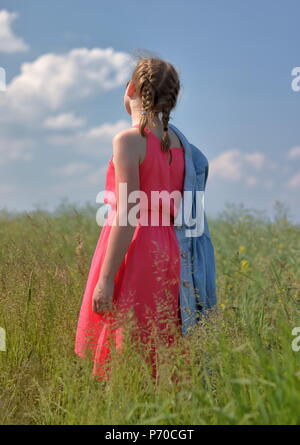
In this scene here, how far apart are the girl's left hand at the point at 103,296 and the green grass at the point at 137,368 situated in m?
0.24

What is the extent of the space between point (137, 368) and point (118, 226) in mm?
577

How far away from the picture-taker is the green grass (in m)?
1.95

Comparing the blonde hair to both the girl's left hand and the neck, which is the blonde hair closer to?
the neck

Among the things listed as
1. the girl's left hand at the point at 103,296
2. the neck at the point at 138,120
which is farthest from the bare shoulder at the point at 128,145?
the girl's left hand at the point at 103,296

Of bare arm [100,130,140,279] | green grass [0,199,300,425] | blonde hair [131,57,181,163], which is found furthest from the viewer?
blonde hair [131,57,181,163]

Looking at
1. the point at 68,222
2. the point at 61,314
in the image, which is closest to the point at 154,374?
the point at 61,314

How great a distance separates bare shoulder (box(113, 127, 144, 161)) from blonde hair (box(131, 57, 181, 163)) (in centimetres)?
9

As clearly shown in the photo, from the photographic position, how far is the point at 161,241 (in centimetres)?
260

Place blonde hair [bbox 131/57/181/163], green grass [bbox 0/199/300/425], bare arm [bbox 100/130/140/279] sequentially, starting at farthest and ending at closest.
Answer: blonde hair [bbox 131/57/181/163] < bare arm [bbox 100/130/140/279] < green grass [bbox 0/199/300/425]

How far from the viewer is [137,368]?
92.9 inches

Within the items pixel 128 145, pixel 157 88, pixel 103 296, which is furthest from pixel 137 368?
pixel 157 88

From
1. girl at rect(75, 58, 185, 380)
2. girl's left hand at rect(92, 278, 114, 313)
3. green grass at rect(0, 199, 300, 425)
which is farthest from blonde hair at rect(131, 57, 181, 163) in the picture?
green grass at rect(0, 199, 300, 425)

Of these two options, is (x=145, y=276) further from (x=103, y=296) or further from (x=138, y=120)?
(x=138, y=120)

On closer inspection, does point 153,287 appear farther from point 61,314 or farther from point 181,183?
point 61,314
